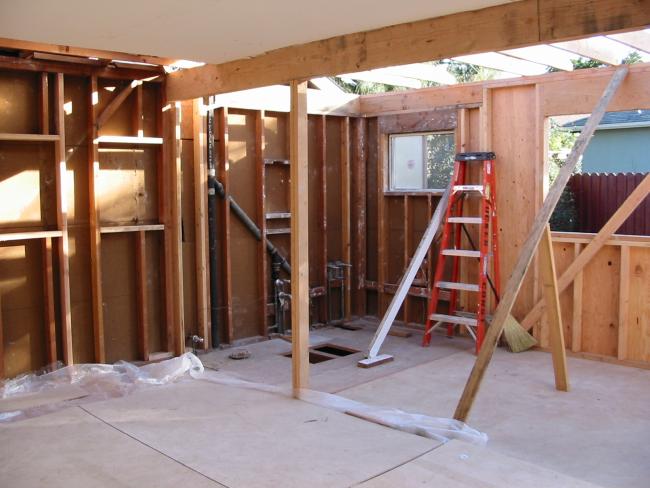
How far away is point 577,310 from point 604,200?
10.3 ft

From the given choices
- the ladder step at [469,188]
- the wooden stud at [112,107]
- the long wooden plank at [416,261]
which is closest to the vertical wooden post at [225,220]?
the wooden stud at [112,107]

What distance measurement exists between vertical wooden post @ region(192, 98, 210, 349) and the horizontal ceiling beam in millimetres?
974

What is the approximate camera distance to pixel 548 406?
4.96m

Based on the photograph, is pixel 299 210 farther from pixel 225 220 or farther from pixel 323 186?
pixel 323 186

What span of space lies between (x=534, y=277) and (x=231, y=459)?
395cm

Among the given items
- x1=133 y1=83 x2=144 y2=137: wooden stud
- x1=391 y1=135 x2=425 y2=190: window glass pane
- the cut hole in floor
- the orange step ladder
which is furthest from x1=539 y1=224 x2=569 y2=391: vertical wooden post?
x1=133 y1=83 x2=144 y2=137: wooden stud

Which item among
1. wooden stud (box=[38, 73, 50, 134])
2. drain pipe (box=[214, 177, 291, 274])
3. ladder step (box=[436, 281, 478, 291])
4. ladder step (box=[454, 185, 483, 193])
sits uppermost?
wooden stud (box=[38, 73, 50, 134])

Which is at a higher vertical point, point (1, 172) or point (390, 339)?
point (1, 172)

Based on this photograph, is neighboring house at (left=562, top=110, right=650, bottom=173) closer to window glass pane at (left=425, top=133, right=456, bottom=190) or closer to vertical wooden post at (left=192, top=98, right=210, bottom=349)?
window glass pane at (left=425, top=133, right=456, bottom=190)

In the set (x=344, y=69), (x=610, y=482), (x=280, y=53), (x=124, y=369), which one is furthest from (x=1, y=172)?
(x=610, y=482)

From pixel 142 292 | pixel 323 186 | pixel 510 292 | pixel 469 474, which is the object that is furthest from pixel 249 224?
pixel 469 474

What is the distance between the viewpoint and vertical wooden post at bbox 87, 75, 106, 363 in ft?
18.0

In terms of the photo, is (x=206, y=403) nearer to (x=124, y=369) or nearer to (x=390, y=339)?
(x=124, y=369)

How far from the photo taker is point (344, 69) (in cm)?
433
